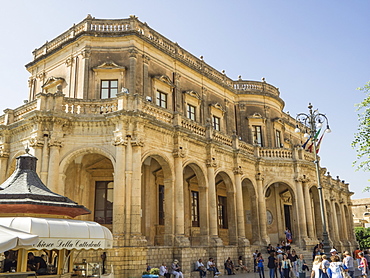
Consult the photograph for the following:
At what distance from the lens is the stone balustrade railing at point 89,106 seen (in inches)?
723

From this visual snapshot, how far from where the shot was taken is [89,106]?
18516 millimetres

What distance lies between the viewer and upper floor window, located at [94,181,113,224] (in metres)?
20.6

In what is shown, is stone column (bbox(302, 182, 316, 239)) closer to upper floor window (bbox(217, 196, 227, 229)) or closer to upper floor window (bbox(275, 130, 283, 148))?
upper floor window (bbox(275, 130, 283, 148))

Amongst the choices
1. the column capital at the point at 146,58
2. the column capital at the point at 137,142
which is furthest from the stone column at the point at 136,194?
the column capital at the point at 146,58

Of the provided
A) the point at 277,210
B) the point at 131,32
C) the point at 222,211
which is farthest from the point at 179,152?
the point at 277,210

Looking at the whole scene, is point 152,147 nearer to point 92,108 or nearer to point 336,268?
point 92,108

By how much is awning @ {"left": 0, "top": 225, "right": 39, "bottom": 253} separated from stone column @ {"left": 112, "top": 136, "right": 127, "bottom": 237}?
8.42 metres

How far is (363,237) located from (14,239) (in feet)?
169

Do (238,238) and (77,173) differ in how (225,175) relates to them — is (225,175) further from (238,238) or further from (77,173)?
(77,173)

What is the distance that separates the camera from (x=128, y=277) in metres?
15.7

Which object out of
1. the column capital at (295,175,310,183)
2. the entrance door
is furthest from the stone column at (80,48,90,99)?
the entrance door

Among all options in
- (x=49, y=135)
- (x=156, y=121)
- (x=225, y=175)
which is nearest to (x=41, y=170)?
(x=49, y=135)

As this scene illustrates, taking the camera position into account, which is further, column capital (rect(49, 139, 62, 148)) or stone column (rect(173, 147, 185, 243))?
stone column (rect(173, 147, 185, 243))

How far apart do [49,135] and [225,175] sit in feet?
37.0
